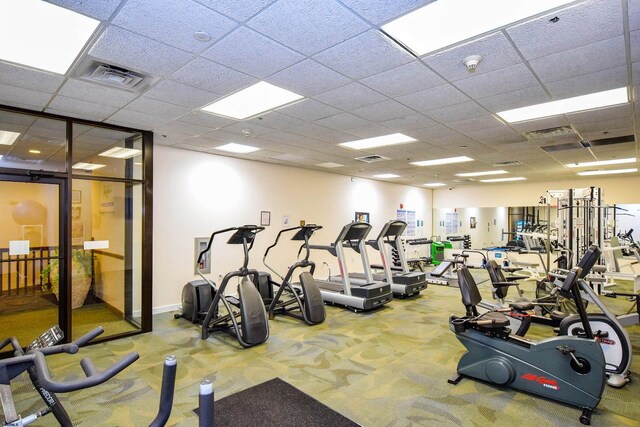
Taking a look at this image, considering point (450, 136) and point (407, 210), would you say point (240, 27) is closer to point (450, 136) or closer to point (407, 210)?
point (450, 136)

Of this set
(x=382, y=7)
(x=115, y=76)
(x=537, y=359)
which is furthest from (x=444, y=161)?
(x=115, y=76)

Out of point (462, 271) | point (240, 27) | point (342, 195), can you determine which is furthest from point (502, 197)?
point (240, 27)

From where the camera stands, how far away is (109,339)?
4.49 metres

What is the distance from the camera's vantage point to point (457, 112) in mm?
4039

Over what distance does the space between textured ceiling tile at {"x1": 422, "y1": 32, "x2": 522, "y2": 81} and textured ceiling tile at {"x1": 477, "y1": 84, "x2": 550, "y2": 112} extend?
2.31 feet

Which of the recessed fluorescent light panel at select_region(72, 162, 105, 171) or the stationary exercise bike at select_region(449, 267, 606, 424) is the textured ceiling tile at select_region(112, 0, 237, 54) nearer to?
the recessed fluorescent light panel at select_region(72, 162, 105, 171)

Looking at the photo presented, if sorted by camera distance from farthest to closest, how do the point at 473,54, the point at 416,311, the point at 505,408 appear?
1. the point at 416,311
2. the point at 505,408
3. the point at 473,54

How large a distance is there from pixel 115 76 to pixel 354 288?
178 inches

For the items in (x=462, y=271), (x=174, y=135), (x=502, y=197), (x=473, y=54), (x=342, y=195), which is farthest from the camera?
(x=502, y=197)

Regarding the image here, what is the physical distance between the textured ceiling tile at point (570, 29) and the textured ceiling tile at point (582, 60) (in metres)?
0.10

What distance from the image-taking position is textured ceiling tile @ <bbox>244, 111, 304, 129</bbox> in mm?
4164

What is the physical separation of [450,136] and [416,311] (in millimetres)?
2944

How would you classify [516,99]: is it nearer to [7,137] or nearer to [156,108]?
[156,108]

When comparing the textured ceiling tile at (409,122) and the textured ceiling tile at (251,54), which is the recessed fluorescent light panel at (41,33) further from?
the textured ceiling tile at (409,122)
